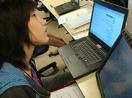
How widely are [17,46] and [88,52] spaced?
2.22ft

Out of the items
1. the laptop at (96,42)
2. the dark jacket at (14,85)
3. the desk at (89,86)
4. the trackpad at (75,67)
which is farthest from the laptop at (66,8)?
the dark jacket at (14,85)

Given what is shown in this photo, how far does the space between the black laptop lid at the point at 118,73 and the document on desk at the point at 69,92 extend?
6.2 inches

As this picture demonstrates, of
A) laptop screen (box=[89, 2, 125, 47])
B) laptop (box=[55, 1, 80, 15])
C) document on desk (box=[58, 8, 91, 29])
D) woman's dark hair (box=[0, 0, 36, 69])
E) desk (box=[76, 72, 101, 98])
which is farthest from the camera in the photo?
laptop (box=[55, 1, 80, 15])

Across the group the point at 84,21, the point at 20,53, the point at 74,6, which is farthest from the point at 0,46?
the point at 74,6

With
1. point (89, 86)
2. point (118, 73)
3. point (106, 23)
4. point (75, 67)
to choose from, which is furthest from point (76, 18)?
point (118, 73)

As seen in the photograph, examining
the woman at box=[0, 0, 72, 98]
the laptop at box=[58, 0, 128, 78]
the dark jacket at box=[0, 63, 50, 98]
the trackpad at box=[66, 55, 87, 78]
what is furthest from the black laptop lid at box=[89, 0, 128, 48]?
the dark jacket at box=[0, 63, 50, 98]

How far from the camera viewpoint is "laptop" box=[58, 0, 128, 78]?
1522 mm

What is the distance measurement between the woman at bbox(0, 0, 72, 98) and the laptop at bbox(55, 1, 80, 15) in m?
1.12

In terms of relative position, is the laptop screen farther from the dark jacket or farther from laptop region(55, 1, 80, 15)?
the dark jacket

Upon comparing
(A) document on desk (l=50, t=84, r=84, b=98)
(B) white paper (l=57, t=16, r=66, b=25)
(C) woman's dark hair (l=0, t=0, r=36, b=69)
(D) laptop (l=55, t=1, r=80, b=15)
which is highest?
(C) woman's dark hair (l=0, t=0, r=36, b=69)

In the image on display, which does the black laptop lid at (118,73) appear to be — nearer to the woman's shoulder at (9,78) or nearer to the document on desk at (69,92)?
the document on desk at (69,92)

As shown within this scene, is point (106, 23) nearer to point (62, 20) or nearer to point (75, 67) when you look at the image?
point (75, 67)

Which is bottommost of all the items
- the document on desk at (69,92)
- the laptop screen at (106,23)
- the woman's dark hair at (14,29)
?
the document on desk at (69,92)

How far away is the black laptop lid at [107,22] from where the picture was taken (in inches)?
58.6
